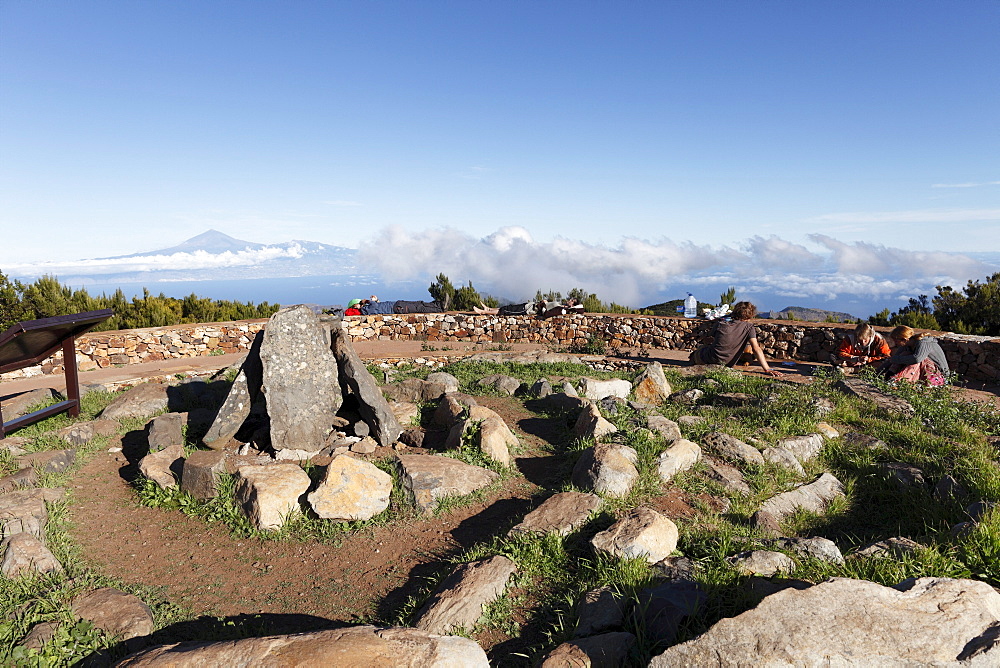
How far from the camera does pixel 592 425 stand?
6215 mm

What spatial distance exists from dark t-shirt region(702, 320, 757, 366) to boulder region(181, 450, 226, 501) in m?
8.34

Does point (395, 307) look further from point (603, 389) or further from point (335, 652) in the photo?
point (335, 652)

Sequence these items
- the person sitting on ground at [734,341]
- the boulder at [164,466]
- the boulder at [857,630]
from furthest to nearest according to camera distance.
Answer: the person sitting on ground at [734,341] → the boulder at [164,466] → the boulder at [857,630]

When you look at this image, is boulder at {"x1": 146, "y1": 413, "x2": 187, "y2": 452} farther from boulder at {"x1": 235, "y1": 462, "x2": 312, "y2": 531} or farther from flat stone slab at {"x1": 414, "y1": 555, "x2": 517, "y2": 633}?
flat stone slab at {"x1": 414, "y1": 555, "x2": 517, "y2": 633}

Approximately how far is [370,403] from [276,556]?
76.7 inches

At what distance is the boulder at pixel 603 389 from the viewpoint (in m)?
8.09

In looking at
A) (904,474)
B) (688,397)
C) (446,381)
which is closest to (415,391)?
(446,381)

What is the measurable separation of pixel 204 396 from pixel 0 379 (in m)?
5.76

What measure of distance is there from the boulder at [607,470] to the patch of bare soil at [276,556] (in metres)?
0.39

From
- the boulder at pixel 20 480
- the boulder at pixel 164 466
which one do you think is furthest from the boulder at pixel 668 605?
the boulder at pixel 20 480

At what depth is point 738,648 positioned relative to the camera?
2596 millimetres

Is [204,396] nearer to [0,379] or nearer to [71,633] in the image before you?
[71,633]

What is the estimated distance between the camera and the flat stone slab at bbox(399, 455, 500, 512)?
5.04 meters

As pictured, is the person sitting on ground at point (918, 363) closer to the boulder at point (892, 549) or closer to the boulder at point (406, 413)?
the boulder at point (892, 549)
